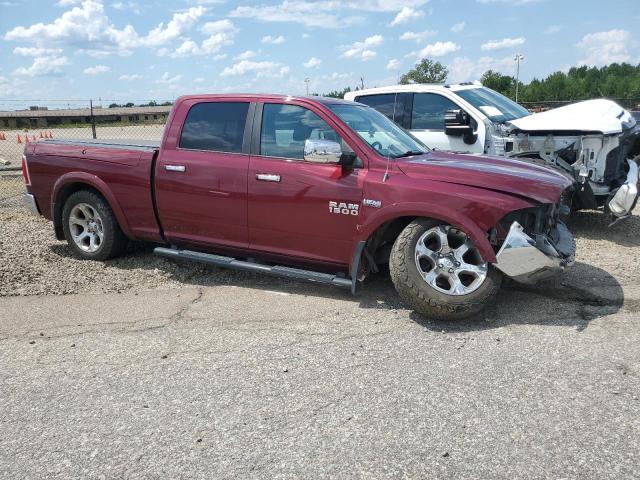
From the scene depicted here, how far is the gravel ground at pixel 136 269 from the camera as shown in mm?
5684

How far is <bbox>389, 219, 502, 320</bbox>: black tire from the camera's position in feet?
14.3

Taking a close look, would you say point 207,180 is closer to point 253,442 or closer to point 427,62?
point 253,442

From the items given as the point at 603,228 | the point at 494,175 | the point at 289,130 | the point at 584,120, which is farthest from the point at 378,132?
the point at 603,228

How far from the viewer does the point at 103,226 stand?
6262 millimetres

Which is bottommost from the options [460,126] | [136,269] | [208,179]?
[136,269]

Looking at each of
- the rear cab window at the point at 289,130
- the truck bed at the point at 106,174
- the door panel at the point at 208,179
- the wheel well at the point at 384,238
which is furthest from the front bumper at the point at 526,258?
the truck bed at the point at 106,174

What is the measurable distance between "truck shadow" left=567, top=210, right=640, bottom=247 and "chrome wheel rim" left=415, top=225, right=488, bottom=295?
136 inches

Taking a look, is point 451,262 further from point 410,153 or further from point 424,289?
point 410,153

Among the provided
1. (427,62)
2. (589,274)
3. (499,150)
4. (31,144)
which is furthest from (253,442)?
(427,62)

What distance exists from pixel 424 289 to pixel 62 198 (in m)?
4.39

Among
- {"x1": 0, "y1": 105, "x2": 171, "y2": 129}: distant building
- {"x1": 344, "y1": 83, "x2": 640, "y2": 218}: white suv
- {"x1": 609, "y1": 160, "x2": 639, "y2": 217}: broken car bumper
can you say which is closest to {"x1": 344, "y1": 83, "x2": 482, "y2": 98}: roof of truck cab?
{"x1": 344, "y1": 83, "x2": 640, "y2": 218}: white suv

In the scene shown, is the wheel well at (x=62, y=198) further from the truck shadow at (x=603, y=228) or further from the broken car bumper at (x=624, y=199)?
the truck shadow at (x=603, y=228)

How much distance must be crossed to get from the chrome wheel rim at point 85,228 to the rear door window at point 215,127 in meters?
1.55

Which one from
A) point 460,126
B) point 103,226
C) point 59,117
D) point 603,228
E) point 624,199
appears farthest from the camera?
point 59,117
